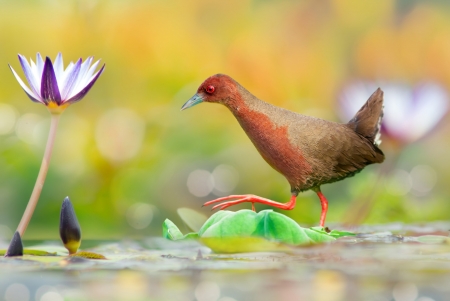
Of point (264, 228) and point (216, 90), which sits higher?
point (216, 90)

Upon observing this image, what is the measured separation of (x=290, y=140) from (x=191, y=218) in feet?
1.06

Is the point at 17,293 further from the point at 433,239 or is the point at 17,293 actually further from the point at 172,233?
the point at 433,239

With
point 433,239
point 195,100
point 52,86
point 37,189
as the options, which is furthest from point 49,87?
point 433,239

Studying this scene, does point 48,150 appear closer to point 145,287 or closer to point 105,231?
point 145,287

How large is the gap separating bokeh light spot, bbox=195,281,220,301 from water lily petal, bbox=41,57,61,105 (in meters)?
0.52

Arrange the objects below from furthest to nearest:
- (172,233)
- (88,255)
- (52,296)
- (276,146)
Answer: (276,146)
(172,233)
(88,255)
(52,296)

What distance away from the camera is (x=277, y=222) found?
132 cm

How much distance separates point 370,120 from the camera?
5.98 feet

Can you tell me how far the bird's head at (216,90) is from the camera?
165 cm

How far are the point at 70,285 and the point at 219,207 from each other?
25.3 inches

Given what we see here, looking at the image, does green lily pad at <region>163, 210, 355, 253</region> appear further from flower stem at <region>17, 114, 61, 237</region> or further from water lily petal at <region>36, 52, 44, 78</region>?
water lily petal at <region>36, 52, 44, 78</region>

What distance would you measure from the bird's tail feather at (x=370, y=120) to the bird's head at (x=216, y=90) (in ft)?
1.34

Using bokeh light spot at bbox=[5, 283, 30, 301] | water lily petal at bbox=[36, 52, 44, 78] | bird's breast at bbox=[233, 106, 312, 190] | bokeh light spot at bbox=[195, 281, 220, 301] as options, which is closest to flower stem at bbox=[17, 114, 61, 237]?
water lily petal at bbox=[36, 52, 44, 78]

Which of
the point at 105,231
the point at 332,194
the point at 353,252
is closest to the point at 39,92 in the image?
the point at 353,252
